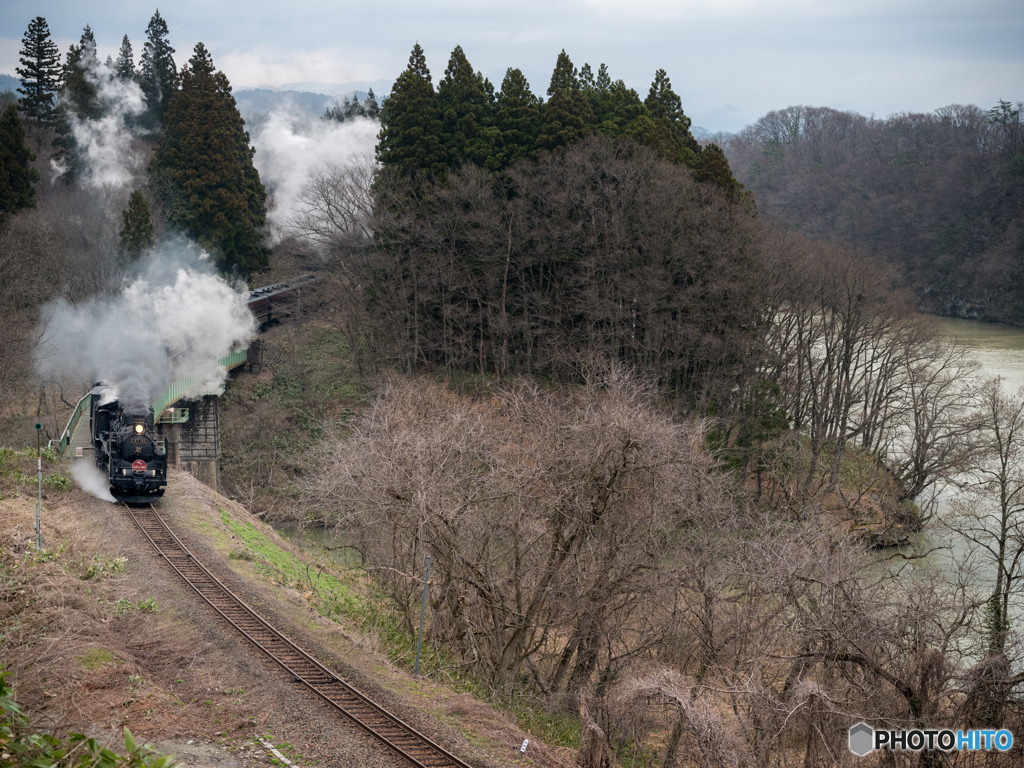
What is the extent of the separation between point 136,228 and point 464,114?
16.6 m

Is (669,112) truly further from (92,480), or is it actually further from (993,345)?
(92,480)

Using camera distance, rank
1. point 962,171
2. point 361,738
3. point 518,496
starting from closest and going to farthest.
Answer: point 361,738, point 518,496, point 962,171

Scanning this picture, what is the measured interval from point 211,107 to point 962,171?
60369 mm

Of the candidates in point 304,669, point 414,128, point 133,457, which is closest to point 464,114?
point 414,128

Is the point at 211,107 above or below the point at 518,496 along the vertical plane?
above

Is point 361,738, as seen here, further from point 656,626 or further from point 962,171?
point 962,171

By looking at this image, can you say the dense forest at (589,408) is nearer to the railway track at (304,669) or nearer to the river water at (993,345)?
the railway track at (304,669)

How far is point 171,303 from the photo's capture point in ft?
111

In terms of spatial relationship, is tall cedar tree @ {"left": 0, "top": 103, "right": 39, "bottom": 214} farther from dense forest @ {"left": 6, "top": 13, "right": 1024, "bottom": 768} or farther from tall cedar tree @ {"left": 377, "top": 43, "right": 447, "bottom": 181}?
tall cedar tree @ {"left": 377, "top": 43, "right": 447, "bottom": 181}

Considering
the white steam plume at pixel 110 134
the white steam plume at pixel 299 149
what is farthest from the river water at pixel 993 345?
the white steam plume at pixel 110 134

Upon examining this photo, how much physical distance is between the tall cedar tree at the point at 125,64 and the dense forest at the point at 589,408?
328 centimetres

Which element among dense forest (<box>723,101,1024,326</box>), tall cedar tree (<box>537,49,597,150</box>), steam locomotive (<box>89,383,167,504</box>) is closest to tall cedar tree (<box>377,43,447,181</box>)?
tall cedar tree (<box>537,49,597,150</box>)

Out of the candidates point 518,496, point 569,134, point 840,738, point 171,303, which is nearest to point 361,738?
point 518,496

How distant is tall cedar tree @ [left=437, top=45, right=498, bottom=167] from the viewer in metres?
A: 42.0
